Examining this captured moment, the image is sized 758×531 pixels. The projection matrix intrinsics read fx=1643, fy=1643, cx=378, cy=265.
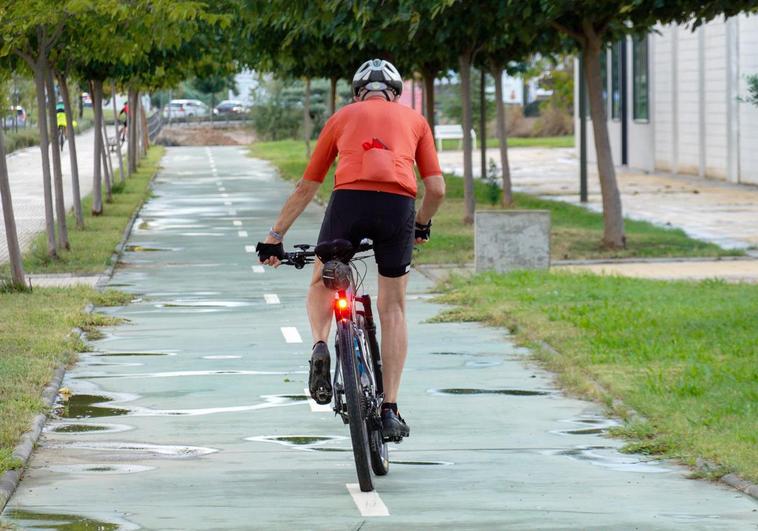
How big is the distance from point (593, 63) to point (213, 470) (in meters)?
13.2

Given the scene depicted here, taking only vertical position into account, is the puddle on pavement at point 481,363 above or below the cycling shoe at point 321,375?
below

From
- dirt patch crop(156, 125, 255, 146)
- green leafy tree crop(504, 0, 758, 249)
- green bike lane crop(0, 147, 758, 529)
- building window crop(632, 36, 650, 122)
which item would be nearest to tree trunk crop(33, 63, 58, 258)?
green bike lane crop(0, 147, 758, 529)

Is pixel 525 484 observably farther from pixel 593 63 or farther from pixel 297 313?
pixel 593 63

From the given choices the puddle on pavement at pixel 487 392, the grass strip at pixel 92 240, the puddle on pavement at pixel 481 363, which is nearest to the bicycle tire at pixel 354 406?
the puddle on pavement at pixel 487 392

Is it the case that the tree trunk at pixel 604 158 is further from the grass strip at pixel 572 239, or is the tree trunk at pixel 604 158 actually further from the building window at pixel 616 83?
the building window at pixel 616 83

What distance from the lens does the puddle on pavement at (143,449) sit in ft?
26.9

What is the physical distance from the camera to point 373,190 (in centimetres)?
728

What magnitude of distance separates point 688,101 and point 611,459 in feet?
108

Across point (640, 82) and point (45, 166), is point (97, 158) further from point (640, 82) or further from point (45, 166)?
point (640, 82)

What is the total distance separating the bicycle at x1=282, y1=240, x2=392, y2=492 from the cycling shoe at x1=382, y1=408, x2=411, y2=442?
0.02 metres

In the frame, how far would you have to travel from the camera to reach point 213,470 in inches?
306

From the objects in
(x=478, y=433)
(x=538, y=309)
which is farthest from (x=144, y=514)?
(x=538, y=309)

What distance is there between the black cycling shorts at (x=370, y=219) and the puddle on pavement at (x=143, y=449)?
1557 millimetres

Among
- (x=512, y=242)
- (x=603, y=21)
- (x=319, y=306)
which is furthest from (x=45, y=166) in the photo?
(x=319, y=306)
